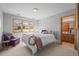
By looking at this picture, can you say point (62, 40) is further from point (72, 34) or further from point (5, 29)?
point (5, 29)

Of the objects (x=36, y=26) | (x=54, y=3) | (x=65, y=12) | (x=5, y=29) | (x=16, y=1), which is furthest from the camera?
(x=36, y=26)

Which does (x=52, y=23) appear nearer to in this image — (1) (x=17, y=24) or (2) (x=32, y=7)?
(2) (x=32, y=7)

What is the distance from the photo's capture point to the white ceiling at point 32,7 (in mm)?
1959

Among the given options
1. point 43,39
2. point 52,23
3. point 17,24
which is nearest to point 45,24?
point 52,23

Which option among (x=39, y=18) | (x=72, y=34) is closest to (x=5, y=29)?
(x=39, y=18)

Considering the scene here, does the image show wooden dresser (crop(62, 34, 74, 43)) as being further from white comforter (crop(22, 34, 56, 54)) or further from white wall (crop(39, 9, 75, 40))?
white comforter (crop(22, 34, 56, 54))

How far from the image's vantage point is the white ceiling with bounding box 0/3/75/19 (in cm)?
196

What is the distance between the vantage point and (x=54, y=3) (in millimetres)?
1935

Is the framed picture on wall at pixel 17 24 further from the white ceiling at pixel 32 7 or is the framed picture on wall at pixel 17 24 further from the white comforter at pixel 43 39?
the white comforter at pixel 43 39

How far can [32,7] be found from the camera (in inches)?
80.8

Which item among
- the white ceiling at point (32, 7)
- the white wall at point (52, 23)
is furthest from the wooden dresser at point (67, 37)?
the white ceiling at point (32, 7)

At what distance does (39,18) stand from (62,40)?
1118mm

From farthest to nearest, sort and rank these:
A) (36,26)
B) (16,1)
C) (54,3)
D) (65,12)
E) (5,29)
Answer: (36,26) → (65,12) → (5,29) → (54,3) → (16,1)

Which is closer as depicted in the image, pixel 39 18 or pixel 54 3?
pixel 54 3
